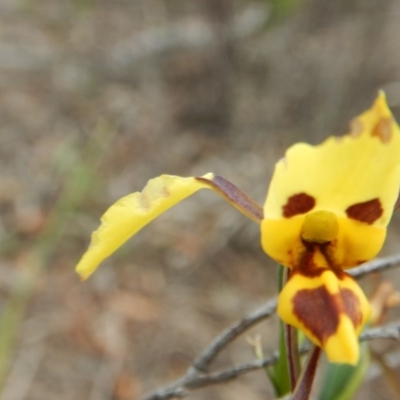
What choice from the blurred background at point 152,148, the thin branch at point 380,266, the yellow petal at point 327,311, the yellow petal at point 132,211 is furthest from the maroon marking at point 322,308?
the blurred background at point 152,148

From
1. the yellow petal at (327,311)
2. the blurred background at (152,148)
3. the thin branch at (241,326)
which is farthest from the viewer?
the blurred background at (152,148)

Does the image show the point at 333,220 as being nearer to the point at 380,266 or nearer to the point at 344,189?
the point at 344,189

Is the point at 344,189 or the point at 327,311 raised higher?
the point at 344,189

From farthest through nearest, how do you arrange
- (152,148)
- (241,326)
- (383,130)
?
(152,148), (241,326), (383,130)

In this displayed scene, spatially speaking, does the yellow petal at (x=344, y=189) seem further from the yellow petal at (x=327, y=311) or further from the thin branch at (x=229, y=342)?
the thin branch at (x=229, y=342)

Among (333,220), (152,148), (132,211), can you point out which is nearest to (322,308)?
(333,220)

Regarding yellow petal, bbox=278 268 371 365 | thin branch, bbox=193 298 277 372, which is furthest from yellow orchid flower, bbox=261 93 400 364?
thin branch, bbox=193 298 277 372
